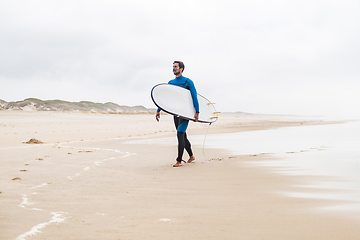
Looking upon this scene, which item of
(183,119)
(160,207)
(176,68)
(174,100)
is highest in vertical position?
(176,68)

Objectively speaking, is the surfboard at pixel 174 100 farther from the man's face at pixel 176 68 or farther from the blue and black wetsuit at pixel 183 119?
the man's face at pixel 176 68

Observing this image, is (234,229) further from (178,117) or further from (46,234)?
(178,117)

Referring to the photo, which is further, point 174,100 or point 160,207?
point 174,100

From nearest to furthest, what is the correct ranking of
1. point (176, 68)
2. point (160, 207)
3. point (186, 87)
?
1. point (160, 207)
2. point (176, 68)
3. point (186, 87)

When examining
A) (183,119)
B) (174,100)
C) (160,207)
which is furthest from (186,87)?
(160,207)

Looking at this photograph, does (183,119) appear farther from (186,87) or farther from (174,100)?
(186,87)

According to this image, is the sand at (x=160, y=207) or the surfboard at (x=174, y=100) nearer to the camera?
the sand at (x=160, y=207)

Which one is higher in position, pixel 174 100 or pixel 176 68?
pixel 176 68

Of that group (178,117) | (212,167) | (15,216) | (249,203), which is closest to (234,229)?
(249,203)

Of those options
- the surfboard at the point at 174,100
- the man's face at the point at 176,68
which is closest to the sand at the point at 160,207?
the surfboard at the point at 174,100

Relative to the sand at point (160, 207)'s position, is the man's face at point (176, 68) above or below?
above

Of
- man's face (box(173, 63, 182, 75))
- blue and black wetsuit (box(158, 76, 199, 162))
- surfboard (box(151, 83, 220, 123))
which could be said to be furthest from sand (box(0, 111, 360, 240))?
man's face (box(173, 63, 182, 75))

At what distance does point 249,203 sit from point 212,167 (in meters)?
2.39

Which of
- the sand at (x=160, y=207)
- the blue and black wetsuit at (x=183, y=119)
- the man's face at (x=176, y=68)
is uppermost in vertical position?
the man's face at (x=176, y=68)
